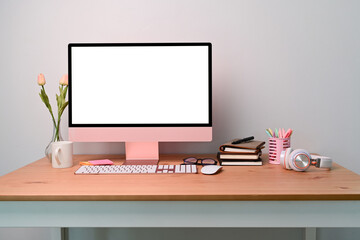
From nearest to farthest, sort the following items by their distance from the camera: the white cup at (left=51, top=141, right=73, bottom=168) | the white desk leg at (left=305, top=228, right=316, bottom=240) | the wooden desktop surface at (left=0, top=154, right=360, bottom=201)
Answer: the wooden desktop surface at (left=0, top=154, right=360, bottom=201)
the white cup at (left=51, top=141, right=73, bottom=168)
the white desk leg at (left=305, top=228, right=316, bottom=240)

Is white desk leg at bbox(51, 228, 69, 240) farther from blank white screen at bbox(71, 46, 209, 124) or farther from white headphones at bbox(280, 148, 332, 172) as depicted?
white headphones at bbox(280, 148, 332, 172)

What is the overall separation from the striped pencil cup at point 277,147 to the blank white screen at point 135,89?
333 mm

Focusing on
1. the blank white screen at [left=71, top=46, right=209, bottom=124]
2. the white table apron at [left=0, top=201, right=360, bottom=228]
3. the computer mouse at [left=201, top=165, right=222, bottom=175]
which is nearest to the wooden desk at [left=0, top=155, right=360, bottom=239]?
the white table apron at [left=0, top=201, right=360, bottom=228]

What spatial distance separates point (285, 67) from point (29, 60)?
136 cm

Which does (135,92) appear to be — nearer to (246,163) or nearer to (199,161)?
(199,161)

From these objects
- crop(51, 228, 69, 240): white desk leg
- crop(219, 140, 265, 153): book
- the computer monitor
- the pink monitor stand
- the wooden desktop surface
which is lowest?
crop(51, 228, 69, 240): white desk leg

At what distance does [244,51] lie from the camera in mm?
1576

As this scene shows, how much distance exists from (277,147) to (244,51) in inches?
21.7

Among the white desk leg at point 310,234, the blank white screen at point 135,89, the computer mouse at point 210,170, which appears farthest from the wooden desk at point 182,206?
the white desk leg at point 310,234

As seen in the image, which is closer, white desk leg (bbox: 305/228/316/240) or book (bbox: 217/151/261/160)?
book (bbox: 217/151/261/160)

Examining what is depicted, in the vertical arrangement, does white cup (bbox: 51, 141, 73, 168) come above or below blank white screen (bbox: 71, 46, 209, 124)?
below

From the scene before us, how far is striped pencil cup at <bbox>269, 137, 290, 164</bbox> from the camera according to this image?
1.32 meters

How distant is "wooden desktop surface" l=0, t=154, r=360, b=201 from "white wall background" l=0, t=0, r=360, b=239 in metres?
0.42

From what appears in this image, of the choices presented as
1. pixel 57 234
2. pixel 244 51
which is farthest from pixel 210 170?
pixel 57 234
